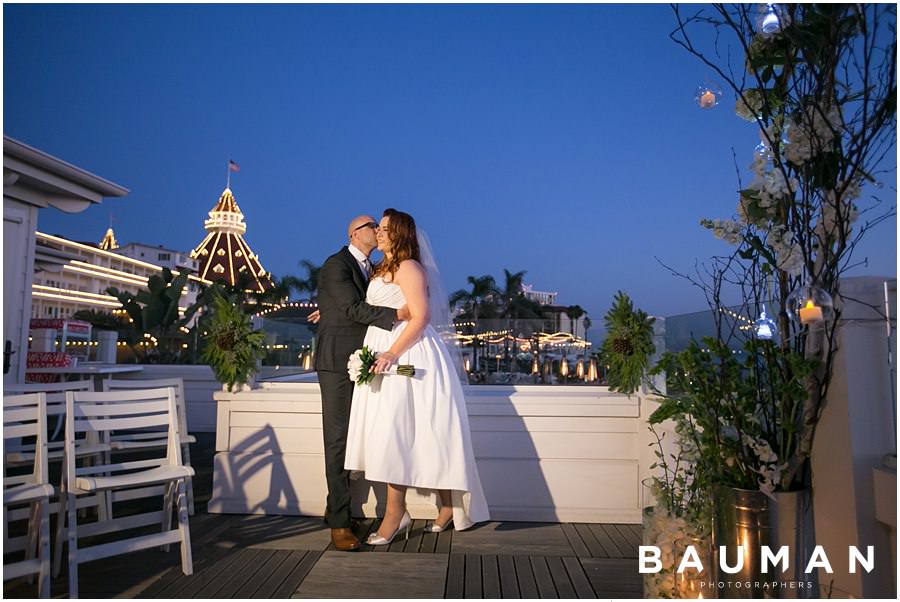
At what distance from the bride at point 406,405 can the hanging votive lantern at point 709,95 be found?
1718 millimetres

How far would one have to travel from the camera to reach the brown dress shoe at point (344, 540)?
3.33m

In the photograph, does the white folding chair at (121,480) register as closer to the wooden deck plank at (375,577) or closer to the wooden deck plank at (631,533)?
the wooden deck plank at (375,577)

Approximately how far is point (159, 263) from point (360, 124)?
4396 centimetres

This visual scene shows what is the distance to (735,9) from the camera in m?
2.08

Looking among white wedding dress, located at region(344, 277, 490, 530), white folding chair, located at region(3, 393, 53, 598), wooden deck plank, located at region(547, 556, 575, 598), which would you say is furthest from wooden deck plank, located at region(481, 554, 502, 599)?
white folding chair, located at region(3, 393, 53, 598)

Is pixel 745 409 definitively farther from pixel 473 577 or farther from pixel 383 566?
pixel 383 566

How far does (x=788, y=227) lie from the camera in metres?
1.97

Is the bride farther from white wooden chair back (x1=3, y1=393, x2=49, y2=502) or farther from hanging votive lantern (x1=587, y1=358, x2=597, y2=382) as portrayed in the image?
hanging votive lantern (x1=587, y1=358, x2=597, y2=382)

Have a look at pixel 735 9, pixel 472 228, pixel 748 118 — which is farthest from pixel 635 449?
pixel 472 228

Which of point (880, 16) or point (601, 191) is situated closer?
point (880, 16)

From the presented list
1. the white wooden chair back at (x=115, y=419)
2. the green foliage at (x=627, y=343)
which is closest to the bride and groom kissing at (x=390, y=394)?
the white wooden chair back at (x=115, y=419)

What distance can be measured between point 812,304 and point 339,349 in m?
2.41

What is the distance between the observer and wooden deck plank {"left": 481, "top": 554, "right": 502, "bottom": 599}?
2.78 metres

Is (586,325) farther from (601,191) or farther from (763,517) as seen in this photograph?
(601,191)
